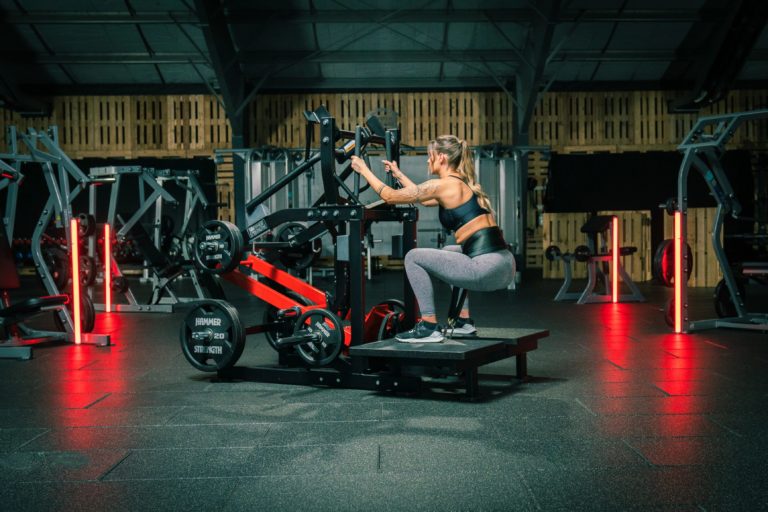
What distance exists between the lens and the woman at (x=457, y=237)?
4.54 meters

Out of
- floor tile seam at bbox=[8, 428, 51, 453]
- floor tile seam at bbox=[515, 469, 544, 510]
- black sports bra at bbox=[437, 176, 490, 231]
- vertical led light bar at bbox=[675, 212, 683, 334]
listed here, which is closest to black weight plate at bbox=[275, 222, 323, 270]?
black sports bra at bbox=[437, 176, 490, 231]

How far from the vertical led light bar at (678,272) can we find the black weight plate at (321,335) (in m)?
3.71

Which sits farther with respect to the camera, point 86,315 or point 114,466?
point 86,315

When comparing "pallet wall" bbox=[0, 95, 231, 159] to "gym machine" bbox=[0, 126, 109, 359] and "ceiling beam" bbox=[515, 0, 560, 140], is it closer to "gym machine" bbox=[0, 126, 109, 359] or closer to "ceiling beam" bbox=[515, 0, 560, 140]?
"ceiling beam" bbox=[515, 0, 560, 140]

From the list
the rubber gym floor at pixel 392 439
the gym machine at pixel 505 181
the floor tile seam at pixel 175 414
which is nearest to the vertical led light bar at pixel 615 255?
the gym machine at pixel 505 181

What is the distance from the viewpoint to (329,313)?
4.80 m

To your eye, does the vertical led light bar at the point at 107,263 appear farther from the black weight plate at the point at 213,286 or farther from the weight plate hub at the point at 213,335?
the weight plate hub at the point at 213,335

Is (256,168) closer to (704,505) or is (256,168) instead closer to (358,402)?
(358,402)

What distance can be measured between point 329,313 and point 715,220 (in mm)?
4456

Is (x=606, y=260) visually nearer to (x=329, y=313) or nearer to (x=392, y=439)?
(x=329, y=313)

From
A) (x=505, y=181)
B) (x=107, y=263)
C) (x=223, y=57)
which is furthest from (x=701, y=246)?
(x=107, y=263)

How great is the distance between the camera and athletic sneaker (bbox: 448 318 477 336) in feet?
16.1

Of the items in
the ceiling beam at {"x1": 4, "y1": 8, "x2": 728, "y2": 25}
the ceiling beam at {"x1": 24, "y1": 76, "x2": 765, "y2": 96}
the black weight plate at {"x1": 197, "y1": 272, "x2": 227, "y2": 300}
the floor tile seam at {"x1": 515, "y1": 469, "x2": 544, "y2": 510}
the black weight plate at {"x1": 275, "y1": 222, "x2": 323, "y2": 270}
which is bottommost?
the floor tile seam at {"x1": 515, "y1": 469, "x2": 544, "y2": 510}

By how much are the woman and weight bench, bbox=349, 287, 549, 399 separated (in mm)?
152
